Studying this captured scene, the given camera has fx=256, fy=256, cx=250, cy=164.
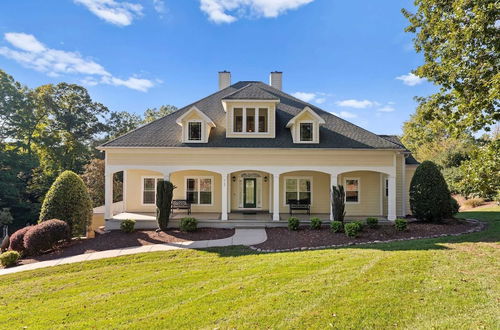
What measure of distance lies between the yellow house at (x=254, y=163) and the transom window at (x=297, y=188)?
61 mm

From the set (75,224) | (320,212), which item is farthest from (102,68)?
(320,212)

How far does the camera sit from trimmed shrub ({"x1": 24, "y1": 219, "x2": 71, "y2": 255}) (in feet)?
34.5

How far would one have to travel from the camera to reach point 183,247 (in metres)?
10.6

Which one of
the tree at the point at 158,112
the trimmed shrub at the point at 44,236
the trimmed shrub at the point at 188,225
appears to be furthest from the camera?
the tree at the point at 158,112

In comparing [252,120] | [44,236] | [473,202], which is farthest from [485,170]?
[473,202]

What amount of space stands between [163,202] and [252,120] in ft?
21.7

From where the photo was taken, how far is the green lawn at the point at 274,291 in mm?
4625

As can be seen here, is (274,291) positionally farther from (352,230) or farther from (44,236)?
(44,236)

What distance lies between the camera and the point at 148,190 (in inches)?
634

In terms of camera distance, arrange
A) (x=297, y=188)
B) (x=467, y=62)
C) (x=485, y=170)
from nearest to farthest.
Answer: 1. (x=485, y=170)
2. (x=467, y=62)
3. (x=297, y=188)

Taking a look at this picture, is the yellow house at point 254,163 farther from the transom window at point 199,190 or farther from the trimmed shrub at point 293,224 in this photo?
the trimmed shrub at point 293,224

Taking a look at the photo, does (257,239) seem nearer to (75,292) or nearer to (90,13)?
(75,292)

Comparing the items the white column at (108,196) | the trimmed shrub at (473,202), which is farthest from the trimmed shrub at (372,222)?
the trimmed shrub at (473,202)

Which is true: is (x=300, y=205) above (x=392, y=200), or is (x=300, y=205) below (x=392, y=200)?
below
